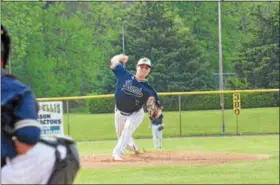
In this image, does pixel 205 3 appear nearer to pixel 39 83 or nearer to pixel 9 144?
pixel 39 83

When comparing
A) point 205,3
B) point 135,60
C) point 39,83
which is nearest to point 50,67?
point 39,83

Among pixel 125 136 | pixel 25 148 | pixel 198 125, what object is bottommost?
pixel 198 125

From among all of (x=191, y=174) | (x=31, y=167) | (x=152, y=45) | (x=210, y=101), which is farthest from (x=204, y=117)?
(x=31, y=167)

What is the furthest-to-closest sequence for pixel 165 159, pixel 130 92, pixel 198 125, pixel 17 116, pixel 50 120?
pixel 198 125 < pixel 165 159 < pixel 130 92 < pixel 50 120 < pixel 17 116

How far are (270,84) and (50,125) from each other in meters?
35.4

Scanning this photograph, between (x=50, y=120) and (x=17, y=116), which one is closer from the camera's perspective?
(x=17, y=116)

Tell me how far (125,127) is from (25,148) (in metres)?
8.13

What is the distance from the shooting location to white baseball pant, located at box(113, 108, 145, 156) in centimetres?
1276

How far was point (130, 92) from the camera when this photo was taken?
12930 mm

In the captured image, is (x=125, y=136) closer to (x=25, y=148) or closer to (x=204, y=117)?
(x=25, y=148)

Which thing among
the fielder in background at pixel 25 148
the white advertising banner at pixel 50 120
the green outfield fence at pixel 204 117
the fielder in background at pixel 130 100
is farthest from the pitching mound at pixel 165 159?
the green outfield fence at pixel 204 117

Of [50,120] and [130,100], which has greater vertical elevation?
[50,120]

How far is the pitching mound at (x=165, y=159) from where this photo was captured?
12.2 metres

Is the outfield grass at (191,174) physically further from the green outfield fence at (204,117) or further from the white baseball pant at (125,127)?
the green outfield fence at (204,117)
